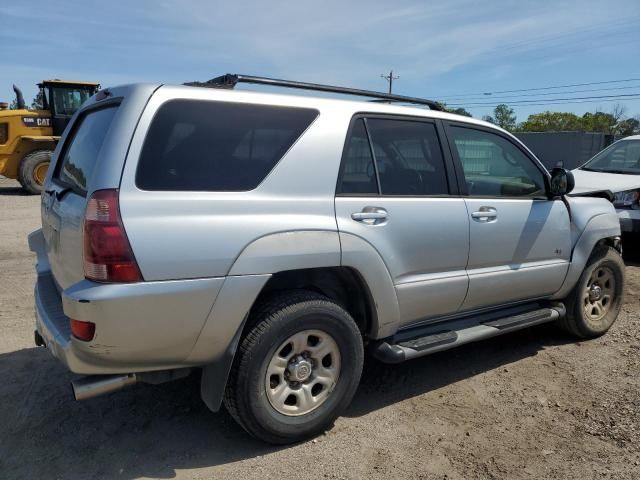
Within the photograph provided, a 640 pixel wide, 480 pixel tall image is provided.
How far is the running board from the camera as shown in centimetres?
340

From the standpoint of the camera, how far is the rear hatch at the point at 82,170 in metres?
2.57

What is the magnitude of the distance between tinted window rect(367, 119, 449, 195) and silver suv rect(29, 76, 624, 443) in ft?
0.04

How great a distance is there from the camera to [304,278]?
3.17 m

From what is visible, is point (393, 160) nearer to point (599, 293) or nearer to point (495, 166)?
point (495, 166)

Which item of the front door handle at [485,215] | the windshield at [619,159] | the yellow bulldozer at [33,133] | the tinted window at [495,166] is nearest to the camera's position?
the front door handle at [485,215]

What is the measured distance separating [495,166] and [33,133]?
14.3m

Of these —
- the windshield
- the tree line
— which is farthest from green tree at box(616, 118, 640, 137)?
the windshield

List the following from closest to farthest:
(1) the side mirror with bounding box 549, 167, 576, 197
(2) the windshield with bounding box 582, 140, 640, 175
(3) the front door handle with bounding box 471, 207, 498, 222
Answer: (3) the front door handle with bounding box 471, 207, 498, 222
(1) the side mirror with bounding box 549, 167, 576, 197
(2) the windshield with bounding box 582, 140, 640, 175

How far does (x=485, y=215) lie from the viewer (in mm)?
3812

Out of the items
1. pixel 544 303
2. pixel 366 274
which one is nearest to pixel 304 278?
pixel 366 274

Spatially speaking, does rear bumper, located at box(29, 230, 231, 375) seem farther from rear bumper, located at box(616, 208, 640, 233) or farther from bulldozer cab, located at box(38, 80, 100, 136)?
bulldozer cab, located at box(38, 80, 100, 136)

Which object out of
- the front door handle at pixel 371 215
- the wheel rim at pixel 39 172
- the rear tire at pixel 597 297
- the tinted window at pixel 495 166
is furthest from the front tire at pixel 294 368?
the wheel rim at pixel 39 172

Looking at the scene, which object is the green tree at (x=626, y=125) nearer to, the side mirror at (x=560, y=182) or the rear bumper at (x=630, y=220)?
the rear bumper at (x=630, y=220)

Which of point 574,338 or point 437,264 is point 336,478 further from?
point 574,338
